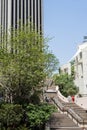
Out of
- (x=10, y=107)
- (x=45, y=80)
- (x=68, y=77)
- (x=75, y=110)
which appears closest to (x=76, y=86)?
(x=68, y=77)

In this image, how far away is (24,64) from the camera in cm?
3688

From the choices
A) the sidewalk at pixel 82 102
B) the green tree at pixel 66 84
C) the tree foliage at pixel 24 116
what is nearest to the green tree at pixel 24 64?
the tree foliage at pixel 24 116

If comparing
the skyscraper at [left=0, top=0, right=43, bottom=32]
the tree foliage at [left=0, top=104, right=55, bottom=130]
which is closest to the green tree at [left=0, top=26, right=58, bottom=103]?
the tree foliage at [left=0, top=104, right=55, bottom=130]

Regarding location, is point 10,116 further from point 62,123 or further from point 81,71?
point 81,71

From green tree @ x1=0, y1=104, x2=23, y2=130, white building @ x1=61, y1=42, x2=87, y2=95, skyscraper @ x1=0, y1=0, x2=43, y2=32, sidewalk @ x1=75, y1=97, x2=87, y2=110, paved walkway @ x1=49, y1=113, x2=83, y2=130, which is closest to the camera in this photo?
green tree @ x1=0, y1=104, x2=23, y2=130

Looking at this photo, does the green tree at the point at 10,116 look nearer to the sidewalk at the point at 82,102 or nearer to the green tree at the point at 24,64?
the green tree at the point at 24,64

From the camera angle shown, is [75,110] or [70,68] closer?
[75,110]

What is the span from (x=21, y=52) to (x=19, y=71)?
1.87 meters

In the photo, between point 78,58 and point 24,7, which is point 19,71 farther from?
point 24,7

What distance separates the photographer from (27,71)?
36.8 m

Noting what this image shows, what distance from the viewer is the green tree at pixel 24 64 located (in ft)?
120

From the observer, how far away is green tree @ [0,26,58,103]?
36.7 m

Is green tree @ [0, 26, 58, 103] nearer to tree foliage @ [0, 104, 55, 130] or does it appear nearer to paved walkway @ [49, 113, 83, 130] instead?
tree foliage @ [0, 104, 55, 130]

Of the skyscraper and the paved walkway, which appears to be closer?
the paved walkway
